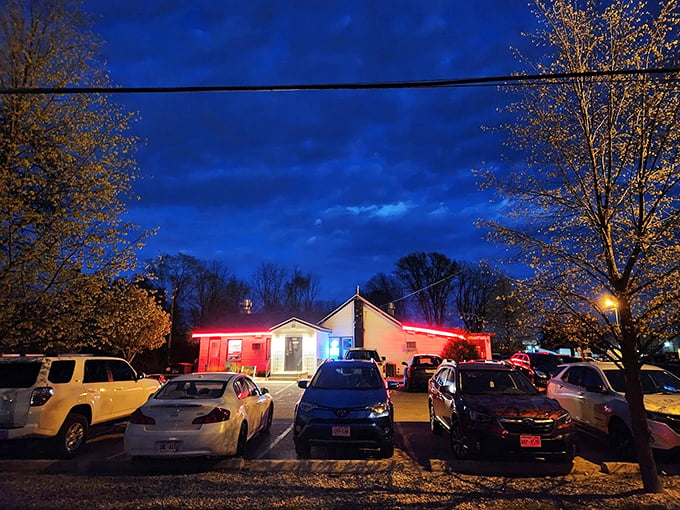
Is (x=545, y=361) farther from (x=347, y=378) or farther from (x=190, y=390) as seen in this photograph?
(x=190, y=390)

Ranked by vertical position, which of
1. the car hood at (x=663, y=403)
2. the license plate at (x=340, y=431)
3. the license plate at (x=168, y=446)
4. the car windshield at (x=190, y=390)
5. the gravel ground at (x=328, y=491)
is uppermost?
the car windshield at (x=190, y=390)

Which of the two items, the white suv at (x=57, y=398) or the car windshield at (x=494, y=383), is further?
the car windshield at (x=494, y=383)

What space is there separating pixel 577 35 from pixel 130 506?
28.9 ft

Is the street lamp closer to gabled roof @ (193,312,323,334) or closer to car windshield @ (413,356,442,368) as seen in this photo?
car windshield @ (413,356,442,368)

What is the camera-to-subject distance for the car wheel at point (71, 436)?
25.7 ft

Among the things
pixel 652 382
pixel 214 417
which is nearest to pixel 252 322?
pixel 214 417

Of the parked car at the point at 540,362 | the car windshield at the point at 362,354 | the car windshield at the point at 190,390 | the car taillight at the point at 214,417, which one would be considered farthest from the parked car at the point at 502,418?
the car windshield at the point at 362,354

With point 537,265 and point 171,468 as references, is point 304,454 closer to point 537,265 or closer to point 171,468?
point 171,468

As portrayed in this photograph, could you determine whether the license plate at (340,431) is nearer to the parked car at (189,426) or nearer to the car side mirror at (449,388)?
the parked car at (189,426)

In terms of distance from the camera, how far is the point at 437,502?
18.1ft

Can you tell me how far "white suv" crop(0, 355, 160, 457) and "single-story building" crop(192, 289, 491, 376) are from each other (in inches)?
761

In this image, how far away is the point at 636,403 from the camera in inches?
236

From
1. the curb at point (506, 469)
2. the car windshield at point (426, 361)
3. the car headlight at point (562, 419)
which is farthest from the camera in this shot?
the car windshield at point (426, 361)

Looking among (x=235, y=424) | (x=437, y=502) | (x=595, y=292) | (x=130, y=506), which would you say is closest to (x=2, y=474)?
(x=130, y=506)
